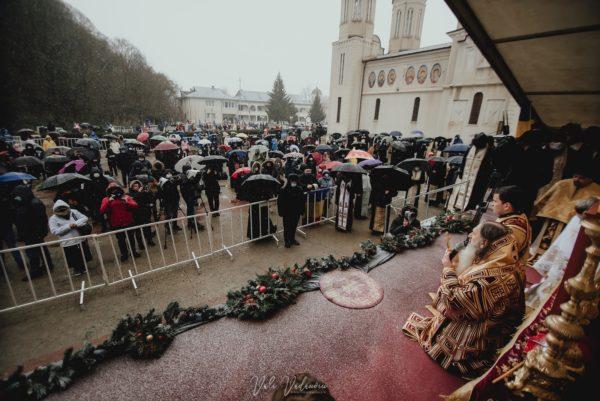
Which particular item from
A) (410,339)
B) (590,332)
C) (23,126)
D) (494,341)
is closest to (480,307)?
(494,341)

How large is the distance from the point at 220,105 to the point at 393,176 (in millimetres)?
79564

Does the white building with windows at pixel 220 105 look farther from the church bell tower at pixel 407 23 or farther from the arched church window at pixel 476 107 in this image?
the arched church window at pixel 476 107

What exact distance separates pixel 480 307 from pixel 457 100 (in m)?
25.1

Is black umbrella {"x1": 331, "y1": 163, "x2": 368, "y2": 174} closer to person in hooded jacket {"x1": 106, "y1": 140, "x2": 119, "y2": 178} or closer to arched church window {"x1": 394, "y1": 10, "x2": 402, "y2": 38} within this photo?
person in hooded jacket {"x1": 106, "y1": 140, "x2": 119, "y2": 178}

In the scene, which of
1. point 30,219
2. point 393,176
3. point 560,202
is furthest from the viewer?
point 393,176

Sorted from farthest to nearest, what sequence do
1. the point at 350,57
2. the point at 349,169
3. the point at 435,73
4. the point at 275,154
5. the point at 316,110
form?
1. the point at 316,110
2. the point at 350,57
3. the point at 435,73
4. the point at 275,154
5. the point at 349,169

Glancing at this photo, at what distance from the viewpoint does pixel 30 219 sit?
536 centimetres

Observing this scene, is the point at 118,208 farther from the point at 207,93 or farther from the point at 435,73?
the point at 207,93

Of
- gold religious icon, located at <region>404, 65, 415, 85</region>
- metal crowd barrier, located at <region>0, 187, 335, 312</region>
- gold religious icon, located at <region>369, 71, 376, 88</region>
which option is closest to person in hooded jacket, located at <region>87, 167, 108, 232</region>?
metal crowd barrier, located at <region>0, 187, 335, 312</region>

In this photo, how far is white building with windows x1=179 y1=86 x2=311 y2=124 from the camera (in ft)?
241

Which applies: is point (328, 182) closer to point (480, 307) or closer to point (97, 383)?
point (480, 307)

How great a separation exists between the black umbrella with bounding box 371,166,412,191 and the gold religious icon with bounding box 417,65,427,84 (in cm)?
2474

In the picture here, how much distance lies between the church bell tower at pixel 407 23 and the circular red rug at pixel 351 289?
128 feet

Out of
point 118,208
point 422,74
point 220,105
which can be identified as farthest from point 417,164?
point 220,105
